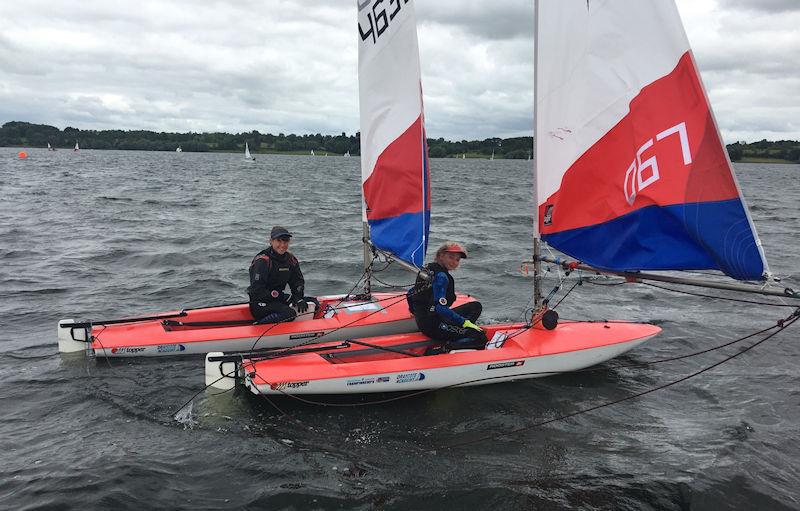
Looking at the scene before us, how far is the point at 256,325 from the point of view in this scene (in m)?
7.42

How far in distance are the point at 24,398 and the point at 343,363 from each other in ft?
11.8

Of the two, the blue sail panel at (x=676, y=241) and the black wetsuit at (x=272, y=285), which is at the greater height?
the blue sail panel at (x=676, y=241)

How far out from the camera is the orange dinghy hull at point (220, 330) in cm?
715

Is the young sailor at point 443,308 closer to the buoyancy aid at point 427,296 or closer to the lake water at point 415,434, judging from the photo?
the buoyancy aid at point 427,296

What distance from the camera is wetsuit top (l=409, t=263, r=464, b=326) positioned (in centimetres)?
629

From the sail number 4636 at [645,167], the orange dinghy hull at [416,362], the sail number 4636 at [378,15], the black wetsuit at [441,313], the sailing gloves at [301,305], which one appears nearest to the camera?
the sail number 4636 at [645,167]

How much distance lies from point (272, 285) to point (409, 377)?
2453 millimetres

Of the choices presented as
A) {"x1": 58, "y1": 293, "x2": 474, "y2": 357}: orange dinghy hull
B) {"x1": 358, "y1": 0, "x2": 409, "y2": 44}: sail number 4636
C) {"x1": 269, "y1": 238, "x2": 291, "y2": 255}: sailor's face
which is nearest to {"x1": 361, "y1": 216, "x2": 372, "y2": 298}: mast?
{"x1": 58, "y1": 293, "x2": 474, "y2": 357}: orange dinghy hull

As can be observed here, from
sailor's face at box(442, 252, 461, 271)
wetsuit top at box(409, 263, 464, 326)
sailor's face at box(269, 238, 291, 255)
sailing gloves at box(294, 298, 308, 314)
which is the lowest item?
sailing gloves at box(294, 298, 308, 314)

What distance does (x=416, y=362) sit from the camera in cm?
611

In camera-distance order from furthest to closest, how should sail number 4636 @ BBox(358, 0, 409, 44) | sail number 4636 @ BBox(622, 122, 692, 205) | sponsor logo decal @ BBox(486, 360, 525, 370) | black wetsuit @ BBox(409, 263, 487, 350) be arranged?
sail number 4636 @ BBox(358, 0, 409, 44), black wetsuit @ BBox(409, 263, 487, 350), sponsor logo decal @ BBox(486, 360, 525, 370), sail number 4636 @ BBox(622, 122, 692, 205)

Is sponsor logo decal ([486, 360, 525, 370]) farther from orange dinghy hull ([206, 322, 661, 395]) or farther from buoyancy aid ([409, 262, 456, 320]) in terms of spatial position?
buoyancy aid ([409, 262, 456, 320])

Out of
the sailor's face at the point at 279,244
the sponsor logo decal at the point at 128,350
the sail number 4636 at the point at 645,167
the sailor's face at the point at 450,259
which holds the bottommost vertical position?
the sponsor logo decal at the point at 128,350

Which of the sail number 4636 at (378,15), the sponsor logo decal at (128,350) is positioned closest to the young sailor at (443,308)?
the sail number 4636 at (378,15)
